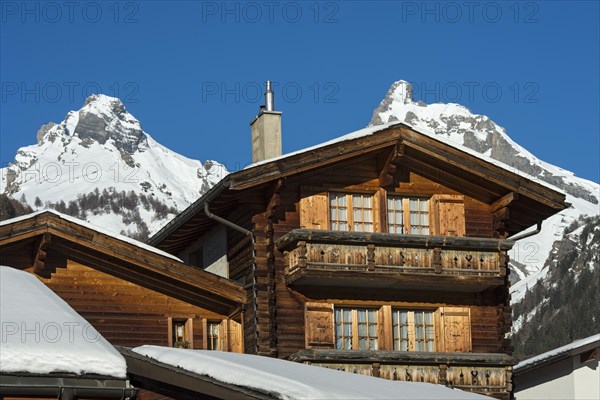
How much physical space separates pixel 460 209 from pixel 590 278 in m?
109

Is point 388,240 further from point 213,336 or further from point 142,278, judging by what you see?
point 142,278

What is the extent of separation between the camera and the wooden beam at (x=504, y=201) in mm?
32372

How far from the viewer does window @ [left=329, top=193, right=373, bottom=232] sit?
31.3 metres

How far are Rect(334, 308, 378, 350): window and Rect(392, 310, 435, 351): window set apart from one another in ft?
1.97

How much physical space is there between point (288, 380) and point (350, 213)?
48.4 feet

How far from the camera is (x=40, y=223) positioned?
2758 cm

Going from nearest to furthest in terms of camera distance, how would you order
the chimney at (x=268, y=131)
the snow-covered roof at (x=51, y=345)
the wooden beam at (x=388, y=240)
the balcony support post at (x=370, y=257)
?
the snow-covered roof at (x=51, y=345)
the wooden beam at (x=388, y=240)
the balcony support post at (x=370, y=257)
the chimney at (x=268, y=131)

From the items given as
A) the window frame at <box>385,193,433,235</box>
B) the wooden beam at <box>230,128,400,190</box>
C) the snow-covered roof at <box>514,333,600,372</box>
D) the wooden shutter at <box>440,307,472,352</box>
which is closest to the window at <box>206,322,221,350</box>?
the wooden beam at <box>230,128,400,190</box>

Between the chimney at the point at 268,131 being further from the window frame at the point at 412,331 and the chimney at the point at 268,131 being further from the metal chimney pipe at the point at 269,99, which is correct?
the window frame at the point at 412,331

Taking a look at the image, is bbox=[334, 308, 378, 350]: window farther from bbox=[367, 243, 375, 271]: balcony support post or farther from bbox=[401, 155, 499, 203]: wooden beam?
bbox=[401, 155, 499, 203]: wooden beam

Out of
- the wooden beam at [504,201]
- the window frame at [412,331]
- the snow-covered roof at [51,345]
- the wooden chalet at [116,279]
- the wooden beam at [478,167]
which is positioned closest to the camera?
the snow-covered roof at [51,345]

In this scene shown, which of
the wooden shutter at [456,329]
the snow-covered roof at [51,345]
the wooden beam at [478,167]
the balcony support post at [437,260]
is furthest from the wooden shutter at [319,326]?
the snow-covered roof at [51,345]

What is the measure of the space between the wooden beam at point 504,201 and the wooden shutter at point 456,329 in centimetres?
277

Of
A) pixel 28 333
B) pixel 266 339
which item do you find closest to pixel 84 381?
pixel 28 333
